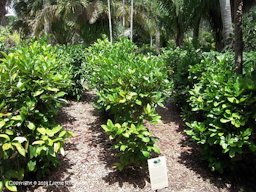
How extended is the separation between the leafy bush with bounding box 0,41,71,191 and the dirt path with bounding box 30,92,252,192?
44 centimetres

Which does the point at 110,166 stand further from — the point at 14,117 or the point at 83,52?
the point at 83,52

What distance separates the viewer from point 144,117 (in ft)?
11.3

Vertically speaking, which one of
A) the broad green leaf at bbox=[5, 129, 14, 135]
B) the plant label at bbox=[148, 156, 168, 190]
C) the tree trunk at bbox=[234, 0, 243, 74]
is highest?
the tree trunk at bbox=[234, 0, 243, 74]

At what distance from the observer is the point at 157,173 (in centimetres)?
296

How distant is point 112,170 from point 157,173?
879 millimetres

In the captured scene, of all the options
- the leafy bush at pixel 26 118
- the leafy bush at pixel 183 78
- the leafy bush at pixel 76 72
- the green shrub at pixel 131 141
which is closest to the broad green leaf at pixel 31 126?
the leafy bush at pixel 26 118

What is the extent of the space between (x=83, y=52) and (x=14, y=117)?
14.1 feet

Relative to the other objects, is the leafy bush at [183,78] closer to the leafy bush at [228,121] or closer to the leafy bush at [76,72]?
the leafy bush at [228,121]

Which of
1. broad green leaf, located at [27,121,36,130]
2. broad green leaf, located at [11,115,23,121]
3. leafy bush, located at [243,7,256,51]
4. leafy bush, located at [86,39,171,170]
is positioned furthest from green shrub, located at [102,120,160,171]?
leafy bush, located at [243,7,256,51]

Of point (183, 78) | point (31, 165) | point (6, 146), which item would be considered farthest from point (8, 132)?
point (183, 78)

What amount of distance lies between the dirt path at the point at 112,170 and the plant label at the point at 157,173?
496mm

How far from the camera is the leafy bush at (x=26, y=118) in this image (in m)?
2.82

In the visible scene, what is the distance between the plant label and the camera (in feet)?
9.59

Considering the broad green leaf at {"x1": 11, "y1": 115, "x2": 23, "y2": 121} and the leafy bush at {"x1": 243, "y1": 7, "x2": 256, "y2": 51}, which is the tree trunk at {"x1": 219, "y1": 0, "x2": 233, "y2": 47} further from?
the broad green leaf at {"x1": 11, "y1": 115, "x2": 23, "y2": 121}
